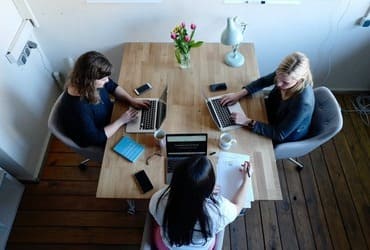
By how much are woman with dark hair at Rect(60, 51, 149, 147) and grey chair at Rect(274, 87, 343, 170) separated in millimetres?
924

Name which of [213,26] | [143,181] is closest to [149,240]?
[143,181]

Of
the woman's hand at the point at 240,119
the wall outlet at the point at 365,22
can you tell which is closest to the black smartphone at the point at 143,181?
the woman's hand at the point at 240,119

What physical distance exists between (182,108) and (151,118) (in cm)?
21

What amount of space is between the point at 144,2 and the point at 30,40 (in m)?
0.95

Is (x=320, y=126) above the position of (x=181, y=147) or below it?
below

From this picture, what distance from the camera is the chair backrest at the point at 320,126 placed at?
1.85 metres

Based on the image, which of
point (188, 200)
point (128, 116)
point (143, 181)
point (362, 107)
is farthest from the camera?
point (362, 107)

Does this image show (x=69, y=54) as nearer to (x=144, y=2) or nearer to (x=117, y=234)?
(x=144, y=2)

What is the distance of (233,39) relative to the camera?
1.99 meters

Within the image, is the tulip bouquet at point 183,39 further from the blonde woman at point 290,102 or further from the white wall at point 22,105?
the white wall at point 22,105

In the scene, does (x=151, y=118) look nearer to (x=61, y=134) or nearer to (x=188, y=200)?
(x=61, y=134)

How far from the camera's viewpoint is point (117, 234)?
234cm

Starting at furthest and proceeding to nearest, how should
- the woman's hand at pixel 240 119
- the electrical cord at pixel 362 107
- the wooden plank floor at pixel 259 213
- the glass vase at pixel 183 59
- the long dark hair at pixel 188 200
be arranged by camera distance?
the electrical cord at pixel 362 107, the wooden plank floor at pixel 259 213, the glass vase at pixel 183 59, the woman's hand at pixel 240 119, the long dark hair at pixel 188 200

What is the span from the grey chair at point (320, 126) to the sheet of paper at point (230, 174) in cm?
31
